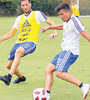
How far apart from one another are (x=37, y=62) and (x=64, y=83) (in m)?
2.67

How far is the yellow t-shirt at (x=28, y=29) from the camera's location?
6.86 m

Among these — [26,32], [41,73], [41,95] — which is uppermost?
[26,32]

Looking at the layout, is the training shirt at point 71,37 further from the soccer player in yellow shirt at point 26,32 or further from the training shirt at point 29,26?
the training shirt at point 29,26

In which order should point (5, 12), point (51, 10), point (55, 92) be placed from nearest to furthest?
point (55, 92), point (5, 12), point (51, 10)

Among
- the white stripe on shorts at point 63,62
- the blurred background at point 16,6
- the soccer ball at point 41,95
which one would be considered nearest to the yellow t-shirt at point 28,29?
the white stripe on shorts at point 63,62

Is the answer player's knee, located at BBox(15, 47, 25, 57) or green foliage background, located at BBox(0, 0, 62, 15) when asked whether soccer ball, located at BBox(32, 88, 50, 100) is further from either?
green foliage background, located at BBox(0, 0, 62, 15)

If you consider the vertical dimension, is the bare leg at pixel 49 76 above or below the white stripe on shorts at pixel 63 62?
below

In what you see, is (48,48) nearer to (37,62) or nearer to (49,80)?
(37,62)

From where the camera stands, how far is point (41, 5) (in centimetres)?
4403

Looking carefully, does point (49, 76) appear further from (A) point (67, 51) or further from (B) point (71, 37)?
(B) point (71, 37)

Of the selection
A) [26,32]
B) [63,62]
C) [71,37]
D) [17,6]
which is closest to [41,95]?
[63,62]

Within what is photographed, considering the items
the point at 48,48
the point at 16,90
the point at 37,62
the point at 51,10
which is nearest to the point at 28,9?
the point at 16,90

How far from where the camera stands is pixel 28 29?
271 inches

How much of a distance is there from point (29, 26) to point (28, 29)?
0.21ft
